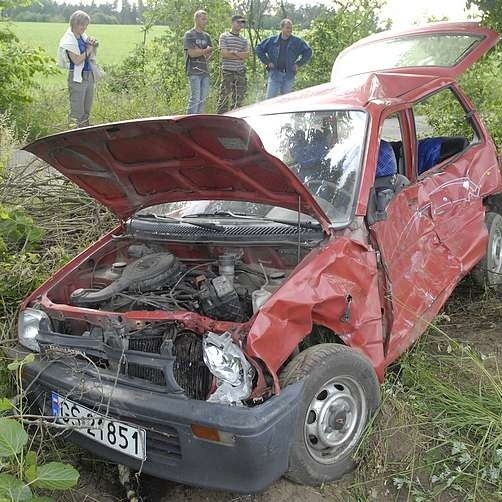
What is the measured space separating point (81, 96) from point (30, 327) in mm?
5778

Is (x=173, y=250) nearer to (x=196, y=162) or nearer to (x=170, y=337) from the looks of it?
(x=196, y=162)

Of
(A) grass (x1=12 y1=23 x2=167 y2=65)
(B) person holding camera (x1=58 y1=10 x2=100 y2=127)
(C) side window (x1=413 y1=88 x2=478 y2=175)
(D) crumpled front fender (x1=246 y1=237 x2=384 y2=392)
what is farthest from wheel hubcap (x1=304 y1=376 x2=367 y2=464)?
(A) grass (x1=12 y1=23 x2=167 y2=65)

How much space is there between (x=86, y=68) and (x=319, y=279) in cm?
644

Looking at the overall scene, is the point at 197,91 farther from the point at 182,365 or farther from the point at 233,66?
the point at 182,365

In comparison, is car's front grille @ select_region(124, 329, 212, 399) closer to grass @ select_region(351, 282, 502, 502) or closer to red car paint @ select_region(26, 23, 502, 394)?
red car paint @ select_region(26, 23, 502, 394)

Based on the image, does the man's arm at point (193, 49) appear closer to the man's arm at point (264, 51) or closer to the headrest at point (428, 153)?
the man's arm at point (264, 51)

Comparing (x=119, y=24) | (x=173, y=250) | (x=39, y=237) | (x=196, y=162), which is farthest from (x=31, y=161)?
(x=119, y=24)

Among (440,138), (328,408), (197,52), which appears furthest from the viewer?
(197,52)

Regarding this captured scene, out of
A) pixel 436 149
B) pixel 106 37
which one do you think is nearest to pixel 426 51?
pixel 436 149

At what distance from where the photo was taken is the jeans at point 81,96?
8.34 metres

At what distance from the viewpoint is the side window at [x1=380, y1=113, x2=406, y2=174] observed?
4.08 metres

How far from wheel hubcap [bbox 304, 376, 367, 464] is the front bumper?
9.4 inches

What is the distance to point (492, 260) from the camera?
4898mm

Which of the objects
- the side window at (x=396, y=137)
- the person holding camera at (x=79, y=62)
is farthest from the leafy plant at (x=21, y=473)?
the person holding camera at (x=79, y=62)
